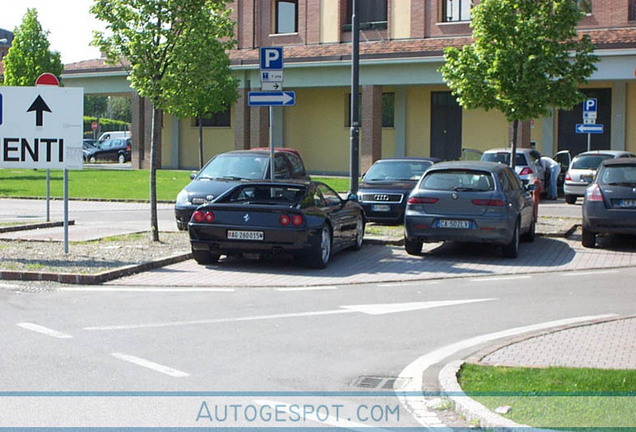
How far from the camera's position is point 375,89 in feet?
127

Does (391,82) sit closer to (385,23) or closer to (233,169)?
(385,23)

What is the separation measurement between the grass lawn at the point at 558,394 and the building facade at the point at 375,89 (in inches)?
1120

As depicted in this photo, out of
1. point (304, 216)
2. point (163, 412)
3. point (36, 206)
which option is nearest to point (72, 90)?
point (304, 216)

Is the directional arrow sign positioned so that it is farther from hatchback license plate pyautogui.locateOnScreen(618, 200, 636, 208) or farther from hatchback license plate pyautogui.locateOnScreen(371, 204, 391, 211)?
hatchback license plate pyautogui.locateOnScreen(618, 200, 636, 208)

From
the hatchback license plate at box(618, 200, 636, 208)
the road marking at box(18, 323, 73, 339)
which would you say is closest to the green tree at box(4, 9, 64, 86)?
the hatchback license plate at box(618, 200, 636, 208)

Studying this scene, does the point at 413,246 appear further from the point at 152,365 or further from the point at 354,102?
the point at 152,365

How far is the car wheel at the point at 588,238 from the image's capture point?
53.5ft

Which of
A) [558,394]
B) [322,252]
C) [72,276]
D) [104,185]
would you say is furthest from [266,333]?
[104,185]

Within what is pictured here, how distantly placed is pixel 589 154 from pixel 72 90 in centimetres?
1773

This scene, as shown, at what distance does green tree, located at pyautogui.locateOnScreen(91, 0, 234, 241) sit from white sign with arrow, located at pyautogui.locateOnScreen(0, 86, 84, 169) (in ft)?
5.40

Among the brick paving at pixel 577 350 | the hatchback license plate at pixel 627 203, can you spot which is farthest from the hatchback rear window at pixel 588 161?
the brick paving at pixel 577 350

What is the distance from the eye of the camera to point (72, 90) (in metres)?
14.0

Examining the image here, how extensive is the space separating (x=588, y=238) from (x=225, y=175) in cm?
697

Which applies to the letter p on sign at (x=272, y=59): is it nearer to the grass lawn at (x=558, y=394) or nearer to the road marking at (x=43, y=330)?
the road marking at (x=43, y=330)
